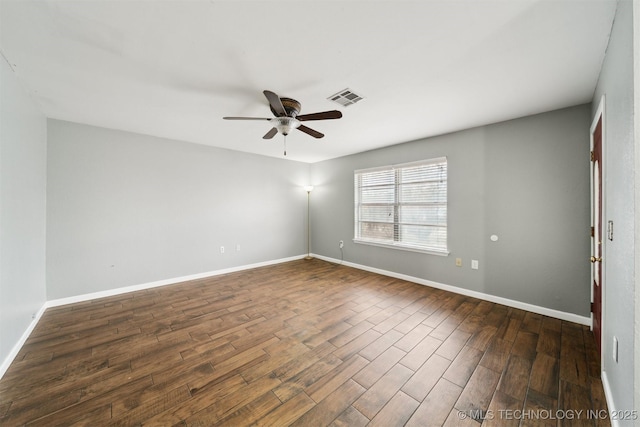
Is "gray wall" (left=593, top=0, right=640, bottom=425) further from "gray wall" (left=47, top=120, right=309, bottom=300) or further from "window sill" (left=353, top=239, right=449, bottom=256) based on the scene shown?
"gray wall" (left=47, top=120, right=309, bottom=300)

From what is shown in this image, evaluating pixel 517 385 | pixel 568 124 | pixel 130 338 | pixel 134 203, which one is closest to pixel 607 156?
pixel 568 124

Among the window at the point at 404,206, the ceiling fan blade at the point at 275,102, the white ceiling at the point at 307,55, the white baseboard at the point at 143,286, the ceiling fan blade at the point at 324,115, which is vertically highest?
the white ceiling at the point at 307,55

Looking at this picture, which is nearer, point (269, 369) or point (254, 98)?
point (269, 369)

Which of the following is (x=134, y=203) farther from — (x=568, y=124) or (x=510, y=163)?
(x=568, y=124)

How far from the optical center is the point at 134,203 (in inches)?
142

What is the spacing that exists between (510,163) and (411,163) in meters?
1.35

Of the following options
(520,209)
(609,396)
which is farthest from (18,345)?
(520,209)

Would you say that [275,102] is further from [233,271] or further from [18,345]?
[233,271]

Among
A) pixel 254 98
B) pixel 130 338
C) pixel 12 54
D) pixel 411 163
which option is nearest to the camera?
pixel 12 54

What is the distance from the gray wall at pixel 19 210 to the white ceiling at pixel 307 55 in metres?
0.30

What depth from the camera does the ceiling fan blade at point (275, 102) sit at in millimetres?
1883

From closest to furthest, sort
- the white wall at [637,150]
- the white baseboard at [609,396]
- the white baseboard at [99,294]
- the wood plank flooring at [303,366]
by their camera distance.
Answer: the white wall at [637,150] → the white baseboard at [609,396] → the wood plank flooring at [303,366] → the white baseboard at [99,294]

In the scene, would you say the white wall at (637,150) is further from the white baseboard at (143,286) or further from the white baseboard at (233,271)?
the white baseboard at (143,286)

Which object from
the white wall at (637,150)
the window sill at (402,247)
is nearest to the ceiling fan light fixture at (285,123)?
the white wall at (637,150)
